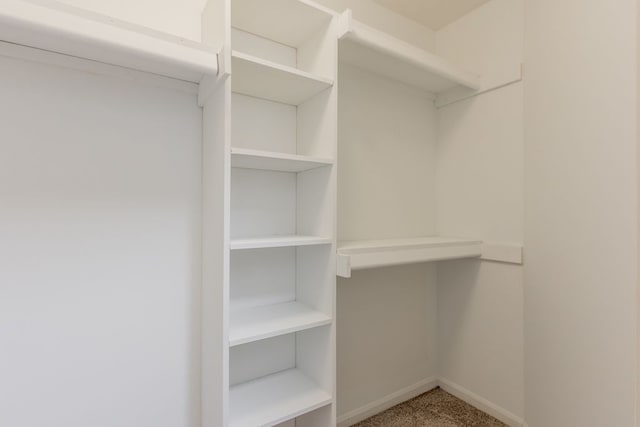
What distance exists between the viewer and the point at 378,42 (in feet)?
5.17

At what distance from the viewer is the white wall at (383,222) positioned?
189 cm

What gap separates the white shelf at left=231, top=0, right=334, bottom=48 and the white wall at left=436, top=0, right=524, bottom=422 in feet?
3.92

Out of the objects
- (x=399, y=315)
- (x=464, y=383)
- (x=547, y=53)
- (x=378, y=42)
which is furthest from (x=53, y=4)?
(x=464, y=383)

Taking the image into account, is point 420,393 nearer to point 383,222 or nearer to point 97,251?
point 383,222

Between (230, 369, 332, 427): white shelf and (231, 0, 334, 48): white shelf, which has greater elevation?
(231, 0, 334, 48): white shelf

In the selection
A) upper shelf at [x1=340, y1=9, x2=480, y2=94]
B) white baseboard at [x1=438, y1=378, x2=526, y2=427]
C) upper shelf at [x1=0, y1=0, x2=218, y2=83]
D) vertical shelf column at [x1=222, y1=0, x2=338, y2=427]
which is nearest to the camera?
upper shelf at [x1=0, y1=0, x2=218, y2=83]

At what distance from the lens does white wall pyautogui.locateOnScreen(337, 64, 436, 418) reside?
1892 millimetres

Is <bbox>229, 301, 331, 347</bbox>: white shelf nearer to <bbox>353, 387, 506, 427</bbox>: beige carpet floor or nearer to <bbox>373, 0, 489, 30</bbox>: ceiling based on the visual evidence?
<bbox>353, 387, 506, 427</bbox>: beige carpet floor

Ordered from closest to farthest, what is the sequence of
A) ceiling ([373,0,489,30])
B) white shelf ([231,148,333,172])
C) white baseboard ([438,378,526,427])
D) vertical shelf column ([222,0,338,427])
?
white shelf ([231,148,333,172]) → vertical shelf column ([222,0,338,427]) → white baseboard ([438,378,526,427]) → ceiling ([373,0,489,30])

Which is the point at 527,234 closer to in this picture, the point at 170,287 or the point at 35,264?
the point at 170,287

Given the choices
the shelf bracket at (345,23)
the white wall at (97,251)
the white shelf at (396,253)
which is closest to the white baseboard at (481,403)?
the white shelf at (396,253)

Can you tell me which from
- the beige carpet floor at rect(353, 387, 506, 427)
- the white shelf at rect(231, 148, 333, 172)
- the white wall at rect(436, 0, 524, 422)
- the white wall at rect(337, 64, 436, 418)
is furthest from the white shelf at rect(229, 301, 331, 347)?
the white wall at rect(436, 0, 524, 422)

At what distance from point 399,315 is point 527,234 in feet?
2.99

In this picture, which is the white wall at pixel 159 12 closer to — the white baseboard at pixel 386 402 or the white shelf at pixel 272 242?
the white shelf at pixel 272 242
